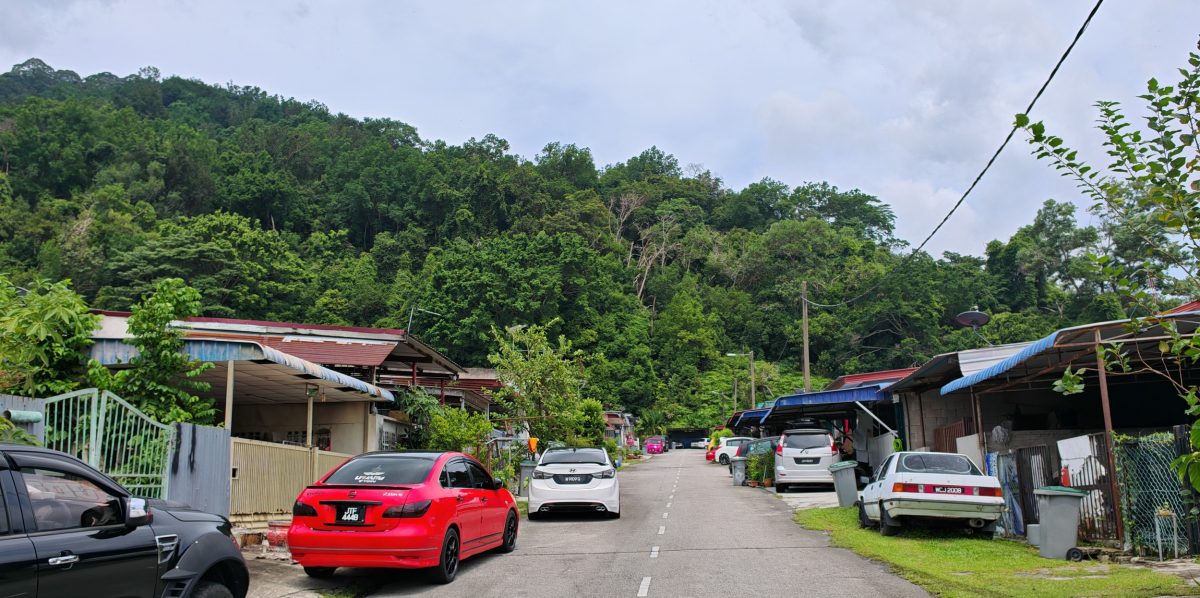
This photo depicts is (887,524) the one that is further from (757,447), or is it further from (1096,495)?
(757,447)

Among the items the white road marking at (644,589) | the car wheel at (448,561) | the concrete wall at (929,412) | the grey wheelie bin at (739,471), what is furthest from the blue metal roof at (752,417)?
the car wheel at (448,561)

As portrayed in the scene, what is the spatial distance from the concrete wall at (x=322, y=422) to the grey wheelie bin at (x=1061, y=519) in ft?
48.1

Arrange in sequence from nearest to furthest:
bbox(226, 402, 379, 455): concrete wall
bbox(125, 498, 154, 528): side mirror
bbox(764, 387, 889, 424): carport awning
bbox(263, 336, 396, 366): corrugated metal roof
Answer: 1. bbox(125, 498, 154, 528): side mirror
2. bbox(263, 336, 396, 366): corrugated metal roof
3. bbox(226, 402, 379, 455): concrete wall
4. bbox(764, 387, 889, 424): carport awning

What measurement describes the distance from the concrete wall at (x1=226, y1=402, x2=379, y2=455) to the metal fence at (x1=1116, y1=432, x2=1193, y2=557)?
15.5 meters

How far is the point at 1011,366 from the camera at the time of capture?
47.0ft

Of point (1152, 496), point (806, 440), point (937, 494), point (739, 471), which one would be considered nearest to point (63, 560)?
point (1152, 496)

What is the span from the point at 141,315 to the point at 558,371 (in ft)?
65.2

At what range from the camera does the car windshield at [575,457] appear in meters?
18.2

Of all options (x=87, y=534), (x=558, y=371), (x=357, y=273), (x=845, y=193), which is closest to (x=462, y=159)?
(x=357, y=273)

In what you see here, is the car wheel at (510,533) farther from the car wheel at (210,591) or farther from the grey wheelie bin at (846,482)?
the grey wheelie bin at (846,482)

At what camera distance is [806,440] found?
85.3 feet

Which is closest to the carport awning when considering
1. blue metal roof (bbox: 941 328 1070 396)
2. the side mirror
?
blue metal roof (bbox: 941 328 1070 396)

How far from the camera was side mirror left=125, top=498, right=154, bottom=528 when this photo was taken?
18.9 feet

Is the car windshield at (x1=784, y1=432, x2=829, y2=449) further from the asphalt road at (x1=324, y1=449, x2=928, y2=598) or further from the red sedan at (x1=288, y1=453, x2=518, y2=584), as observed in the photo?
the red sedan at (x1=288, y1=453, x2=518, y2=584)
